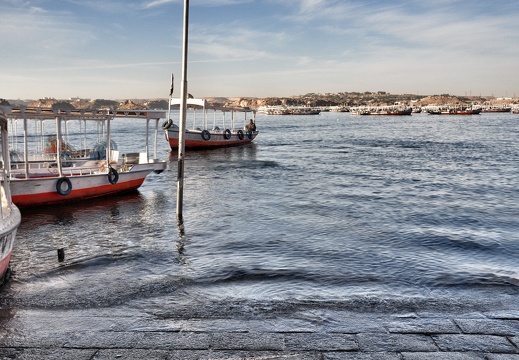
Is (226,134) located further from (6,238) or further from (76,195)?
(6,238)

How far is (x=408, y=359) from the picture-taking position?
601cm

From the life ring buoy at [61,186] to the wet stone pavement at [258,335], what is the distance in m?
11.8

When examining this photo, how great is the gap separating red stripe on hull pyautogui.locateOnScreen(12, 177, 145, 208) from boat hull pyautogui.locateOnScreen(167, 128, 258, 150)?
930 inches

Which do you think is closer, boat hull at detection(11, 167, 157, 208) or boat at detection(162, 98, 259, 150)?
boat hull at detection(11, 167, 157, 208)

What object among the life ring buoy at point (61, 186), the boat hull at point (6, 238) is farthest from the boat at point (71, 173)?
the boat hull at point (6, 238)

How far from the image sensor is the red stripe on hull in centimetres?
1852

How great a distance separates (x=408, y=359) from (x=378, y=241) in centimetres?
851

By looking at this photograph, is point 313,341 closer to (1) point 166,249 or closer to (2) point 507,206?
(1) point 166,249

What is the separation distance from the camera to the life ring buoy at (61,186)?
19278 mm

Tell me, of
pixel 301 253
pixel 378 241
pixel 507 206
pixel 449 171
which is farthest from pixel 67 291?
pixel 449 171

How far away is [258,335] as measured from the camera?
6.80 meters

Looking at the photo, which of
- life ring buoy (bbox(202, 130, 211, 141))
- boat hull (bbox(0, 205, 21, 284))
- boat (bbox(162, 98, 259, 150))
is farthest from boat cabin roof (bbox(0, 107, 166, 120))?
life ring buoy (bbox(202, 130, 211, 141))

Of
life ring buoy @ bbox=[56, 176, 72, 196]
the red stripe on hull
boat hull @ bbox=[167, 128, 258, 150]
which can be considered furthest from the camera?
boat hull @ bbox=[167, 128, 258, 150]

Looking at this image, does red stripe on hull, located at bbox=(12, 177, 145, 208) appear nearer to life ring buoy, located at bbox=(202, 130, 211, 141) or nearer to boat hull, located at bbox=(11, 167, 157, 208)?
boat hull, located at bbox=(11, 167, 157, 208)
